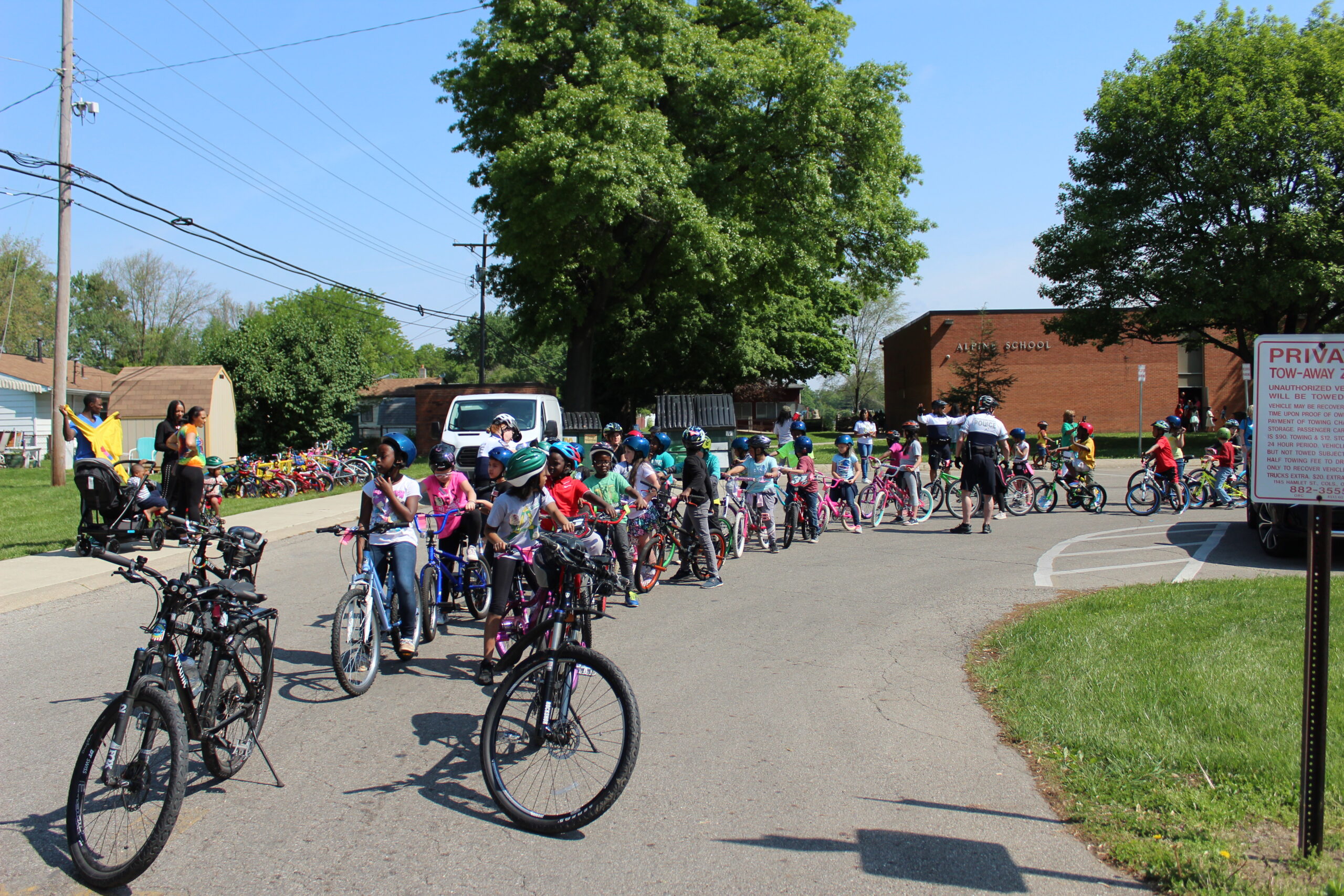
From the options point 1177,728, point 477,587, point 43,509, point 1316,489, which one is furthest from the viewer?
point 43,509

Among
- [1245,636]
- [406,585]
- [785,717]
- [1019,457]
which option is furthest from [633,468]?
[1019,457]

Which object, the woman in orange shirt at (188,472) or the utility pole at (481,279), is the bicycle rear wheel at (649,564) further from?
the utility pole at (481,279)

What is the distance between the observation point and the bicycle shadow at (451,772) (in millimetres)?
4457

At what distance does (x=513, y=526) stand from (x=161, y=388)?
102 feet

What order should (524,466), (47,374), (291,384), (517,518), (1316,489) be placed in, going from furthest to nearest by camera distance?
1. (47,374)
2. (291,384)
3. (517,518)
4. (524,466)
5. (1316,489)

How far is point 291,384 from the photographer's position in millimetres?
29516

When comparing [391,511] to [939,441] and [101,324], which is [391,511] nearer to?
[939,441]

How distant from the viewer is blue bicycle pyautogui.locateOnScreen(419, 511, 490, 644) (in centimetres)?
761

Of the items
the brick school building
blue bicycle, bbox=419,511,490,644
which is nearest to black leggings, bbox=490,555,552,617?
blue bicycle, bbox=419,511,490,644

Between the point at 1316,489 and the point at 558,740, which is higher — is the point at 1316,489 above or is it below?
above

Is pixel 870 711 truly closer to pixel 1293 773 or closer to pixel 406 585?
pixel 1293 773

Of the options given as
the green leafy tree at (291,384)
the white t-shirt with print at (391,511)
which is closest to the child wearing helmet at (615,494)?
the white t-shirt with print at (391,511)

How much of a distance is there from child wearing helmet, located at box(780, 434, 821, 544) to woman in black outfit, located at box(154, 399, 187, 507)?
816 cm

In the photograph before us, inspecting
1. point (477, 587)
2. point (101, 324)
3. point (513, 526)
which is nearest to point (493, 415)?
point (477, 587)
